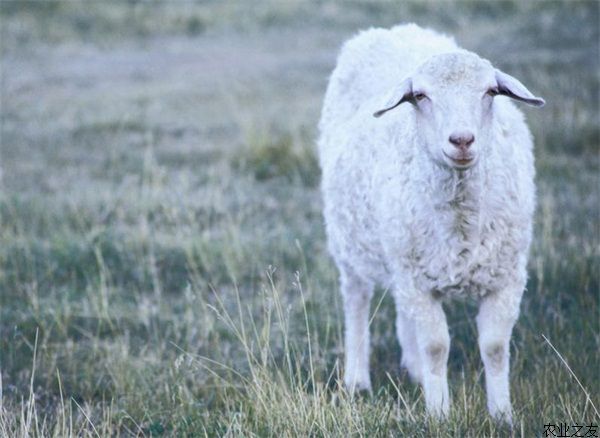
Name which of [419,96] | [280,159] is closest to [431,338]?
[419,96]

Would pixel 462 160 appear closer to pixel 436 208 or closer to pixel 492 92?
pixel 492 92

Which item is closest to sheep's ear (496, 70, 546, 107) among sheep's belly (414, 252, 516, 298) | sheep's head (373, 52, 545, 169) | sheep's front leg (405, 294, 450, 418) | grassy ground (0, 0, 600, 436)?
sheep's head (373, 52, 545, 169)

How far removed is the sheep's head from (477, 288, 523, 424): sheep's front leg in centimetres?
73

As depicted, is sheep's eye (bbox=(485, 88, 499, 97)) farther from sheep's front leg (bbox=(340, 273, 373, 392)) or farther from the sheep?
sheep's front leg (bbox=(340, 273, 373, 392))

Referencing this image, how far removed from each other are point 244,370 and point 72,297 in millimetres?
1861

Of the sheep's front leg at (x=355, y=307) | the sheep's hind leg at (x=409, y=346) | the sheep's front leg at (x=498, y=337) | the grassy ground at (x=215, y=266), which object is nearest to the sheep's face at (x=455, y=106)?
the sheep's front leg at (x=498, y=337)

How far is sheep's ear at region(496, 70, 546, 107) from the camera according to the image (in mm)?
4469

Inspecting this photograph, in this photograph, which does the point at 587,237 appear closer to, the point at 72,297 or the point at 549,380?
the point at 549,380

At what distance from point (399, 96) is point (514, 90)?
0.47 m

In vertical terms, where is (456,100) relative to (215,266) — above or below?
above

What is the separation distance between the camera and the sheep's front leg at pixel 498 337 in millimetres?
4871

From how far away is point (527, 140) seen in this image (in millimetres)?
5285

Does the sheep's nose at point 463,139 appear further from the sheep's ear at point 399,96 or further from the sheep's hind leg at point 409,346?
the sheep's hind leg at point 409,346

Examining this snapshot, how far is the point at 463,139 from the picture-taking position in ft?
14.0
